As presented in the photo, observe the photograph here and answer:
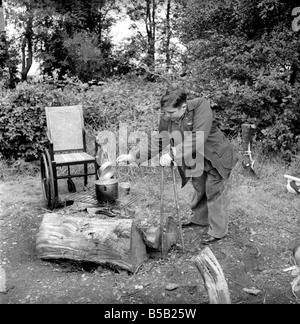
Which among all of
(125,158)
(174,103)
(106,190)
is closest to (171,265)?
(125,158)

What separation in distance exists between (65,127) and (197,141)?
2.48m

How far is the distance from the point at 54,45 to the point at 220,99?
7.66 metres

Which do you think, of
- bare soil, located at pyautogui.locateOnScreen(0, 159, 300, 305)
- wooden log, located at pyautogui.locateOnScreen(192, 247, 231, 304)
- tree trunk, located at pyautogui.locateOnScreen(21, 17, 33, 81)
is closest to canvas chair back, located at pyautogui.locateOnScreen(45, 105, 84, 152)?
bare soil, located at pyautogui.locateOnScreen(0, 159, 300, 305)

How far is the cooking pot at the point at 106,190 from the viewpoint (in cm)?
438

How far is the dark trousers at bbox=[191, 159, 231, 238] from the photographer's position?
3.89 metres

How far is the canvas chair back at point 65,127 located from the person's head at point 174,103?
7.40 ft

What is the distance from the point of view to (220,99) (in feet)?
23.1

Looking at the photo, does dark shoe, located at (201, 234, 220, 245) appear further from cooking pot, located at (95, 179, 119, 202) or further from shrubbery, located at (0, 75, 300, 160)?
shrubbery, located at (0, 75, 300, 160)

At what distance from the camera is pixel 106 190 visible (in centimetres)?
439

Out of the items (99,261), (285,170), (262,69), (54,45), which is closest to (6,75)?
(54,45)

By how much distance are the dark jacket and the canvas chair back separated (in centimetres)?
177

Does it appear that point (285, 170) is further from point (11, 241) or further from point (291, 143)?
point (11, 241)

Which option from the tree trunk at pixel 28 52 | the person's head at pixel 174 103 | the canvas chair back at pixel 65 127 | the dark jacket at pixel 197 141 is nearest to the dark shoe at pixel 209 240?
the dark jacket at pixel 197 141

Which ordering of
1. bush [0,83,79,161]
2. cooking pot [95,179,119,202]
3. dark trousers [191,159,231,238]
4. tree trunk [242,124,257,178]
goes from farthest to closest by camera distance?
bush [0,83,79,161], tree trunk [242,124,257,178], cooking pot [95,179,119,202], dark trousers [191,159,231,238]
